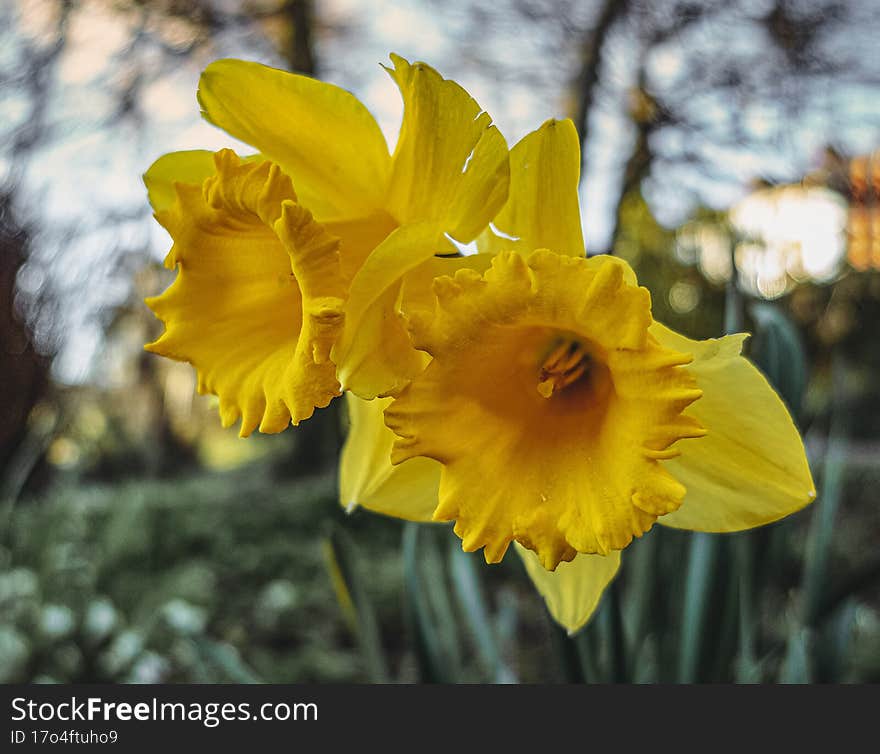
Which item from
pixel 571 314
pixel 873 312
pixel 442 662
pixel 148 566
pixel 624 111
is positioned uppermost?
pixel 624 111

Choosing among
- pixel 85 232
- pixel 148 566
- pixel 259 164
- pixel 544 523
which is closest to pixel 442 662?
pixel 544 523

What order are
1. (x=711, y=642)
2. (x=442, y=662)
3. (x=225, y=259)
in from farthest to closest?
(x=442, y=662)
(x=711, y=642)
(x=225, y=259)

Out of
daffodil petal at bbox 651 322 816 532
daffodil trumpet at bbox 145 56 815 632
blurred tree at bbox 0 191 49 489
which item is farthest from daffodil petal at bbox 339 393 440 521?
blurred tree at bbox 0 191 49 489

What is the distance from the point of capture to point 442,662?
92cm

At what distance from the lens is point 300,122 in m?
0.51

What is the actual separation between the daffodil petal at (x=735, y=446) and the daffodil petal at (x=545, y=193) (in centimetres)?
10

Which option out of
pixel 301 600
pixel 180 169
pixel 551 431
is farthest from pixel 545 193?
pixel 301 600

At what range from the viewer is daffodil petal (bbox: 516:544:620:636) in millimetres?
568

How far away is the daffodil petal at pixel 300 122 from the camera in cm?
50

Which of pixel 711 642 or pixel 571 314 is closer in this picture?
pixel 571 314

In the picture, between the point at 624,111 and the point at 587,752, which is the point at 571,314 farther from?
the point at 624,111

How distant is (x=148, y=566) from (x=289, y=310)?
7.87ft

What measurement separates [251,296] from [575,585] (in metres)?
0.34

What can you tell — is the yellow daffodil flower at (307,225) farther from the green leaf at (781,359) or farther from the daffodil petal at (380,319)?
the green leaf at (781,359)
